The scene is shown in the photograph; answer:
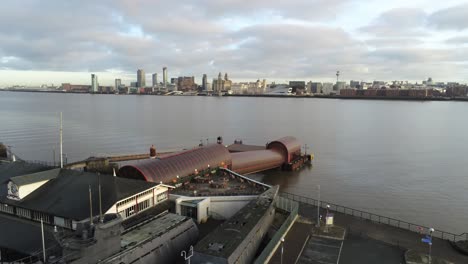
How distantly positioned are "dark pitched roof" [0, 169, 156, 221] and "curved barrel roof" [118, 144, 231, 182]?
359 centimetres

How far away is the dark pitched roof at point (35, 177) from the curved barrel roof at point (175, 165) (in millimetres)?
5847

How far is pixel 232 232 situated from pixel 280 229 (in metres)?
4.06

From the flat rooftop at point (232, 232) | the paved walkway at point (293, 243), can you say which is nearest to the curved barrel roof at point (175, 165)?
the flat rooftop at point (232, 232)

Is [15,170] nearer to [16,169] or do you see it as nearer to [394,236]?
[16,169]

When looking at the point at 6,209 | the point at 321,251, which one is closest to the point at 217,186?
the point at 321,251

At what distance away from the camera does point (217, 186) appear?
32.5 metres

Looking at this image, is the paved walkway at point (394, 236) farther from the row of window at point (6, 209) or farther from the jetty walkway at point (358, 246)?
the row of window at point (6, 209)

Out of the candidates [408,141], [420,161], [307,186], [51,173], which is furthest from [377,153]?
[51,173]

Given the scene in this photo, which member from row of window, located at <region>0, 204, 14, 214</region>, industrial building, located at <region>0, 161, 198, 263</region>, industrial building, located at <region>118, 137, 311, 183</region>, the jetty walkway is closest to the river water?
industrial building, located at <region>118, 137, 311, 183</region>

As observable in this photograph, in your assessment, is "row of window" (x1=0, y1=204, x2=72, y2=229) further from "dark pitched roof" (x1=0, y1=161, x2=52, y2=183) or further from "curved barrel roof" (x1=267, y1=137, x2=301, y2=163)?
"curved barrel roof" (x1=267, y1=137, x2=301, y2=163)

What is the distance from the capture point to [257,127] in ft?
334

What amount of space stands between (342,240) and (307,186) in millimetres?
22829

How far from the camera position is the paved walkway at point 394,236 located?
22109mm

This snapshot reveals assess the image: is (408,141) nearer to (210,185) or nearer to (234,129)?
(234,129)
